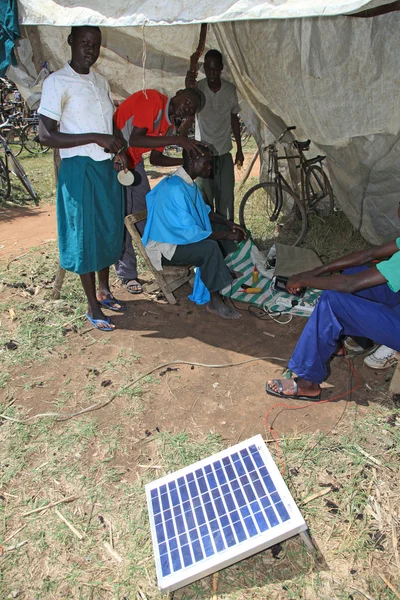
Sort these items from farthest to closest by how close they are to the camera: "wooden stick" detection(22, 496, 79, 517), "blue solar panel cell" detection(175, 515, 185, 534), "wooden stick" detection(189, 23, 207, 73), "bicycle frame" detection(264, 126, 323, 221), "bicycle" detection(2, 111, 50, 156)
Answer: "bicycle" detection(2, 111, 50, 156)
"bicycle frame" detection(264, 126, 323, 221)
"wooden stick" detection(189, 23, 207, 73)
"wooden stick" detection(22, 496, 79, 517)
"blue solar panel cell" detection(175, 515, 185, 534)

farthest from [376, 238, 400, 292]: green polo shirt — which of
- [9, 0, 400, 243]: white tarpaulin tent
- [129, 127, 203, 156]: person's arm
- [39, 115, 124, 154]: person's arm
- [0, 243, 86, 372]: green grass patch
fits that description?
[0, 243, 86, 372]: green grass patch

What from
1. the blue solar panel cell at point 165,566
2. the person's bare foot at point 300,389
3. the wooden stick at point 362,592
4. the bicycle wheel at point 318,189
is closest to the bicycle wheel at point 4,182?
the bicycle wheel at point 318,189

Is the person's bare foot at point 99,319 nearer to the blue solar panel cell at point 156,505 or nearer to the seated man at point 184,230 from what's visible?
the seated man at point 184,230

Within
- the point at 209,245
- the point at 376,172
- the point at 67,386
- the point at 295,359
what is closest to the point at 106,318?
the point at 67,386

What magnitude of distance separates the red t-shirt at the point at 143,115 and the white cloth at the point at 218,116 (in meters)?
1.31

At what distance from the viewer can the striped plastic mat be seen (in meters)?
3.75

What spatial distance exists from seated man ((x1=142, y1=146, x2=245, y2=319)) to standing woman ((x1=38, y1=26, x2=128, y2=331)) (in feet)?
0.91

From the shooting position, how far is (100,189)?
3.21 metres

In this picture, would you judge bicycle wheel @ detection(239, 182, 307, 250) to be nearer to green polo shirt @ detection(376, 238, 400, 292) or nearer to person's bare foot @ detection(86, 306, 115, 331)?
person's bare foot @ detection(86, 306, 115, 331)

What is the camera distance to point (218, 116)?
472 centimetres

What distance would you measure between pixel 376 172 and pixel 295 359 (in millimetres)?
2502

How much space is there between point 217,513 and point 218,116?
13.2ft

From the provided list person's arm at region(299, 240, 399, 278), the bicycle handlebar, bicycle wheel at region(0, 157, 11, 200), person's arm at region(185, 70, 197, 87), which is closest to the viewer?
person's arm at region(299, 240, 399, 278)

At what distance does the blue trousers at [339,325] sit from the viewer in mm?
2447
